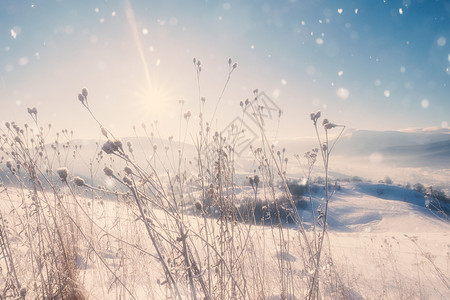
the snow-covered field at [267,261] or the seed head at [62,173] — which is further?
the snow-covered field at [267,261]

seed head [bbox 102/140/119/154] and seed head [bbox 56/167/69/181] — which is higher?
seed head [bbox 102/140/119/154]

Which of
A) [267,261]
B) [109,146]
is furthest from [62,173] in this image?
[267,261]

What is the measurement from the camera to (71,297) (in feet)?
6.16

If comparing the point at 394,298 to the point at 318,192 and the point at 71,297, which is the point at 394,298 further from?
the point at 318,192

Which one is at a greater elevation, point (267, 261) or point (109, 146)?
point (109, 146)

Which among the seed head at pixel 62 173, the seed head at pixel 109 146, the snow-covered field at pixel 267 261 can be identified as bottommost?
the snow-covered field at pixel 267 261

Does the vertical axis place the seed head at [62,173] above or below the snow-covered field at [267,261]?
above

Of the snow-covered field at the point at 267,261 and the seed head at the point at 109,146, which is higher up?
the seed head at the point at 109,146

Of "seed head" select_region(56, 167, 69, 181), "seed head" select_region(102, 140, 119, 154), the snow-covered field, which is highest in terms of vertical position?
"seed head" select_region(102, 140, 119, 154)

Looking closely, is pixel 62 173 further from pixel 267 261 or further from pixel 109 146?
pixel 267 261

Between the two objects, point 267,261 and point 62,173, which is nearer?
point 62,173

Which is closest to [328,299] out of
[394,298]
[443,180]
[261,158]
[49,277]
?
[394,298]

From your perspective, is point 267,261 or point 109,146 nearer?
point 109,146

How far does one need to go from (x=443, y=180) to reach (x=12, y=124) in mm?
77100
